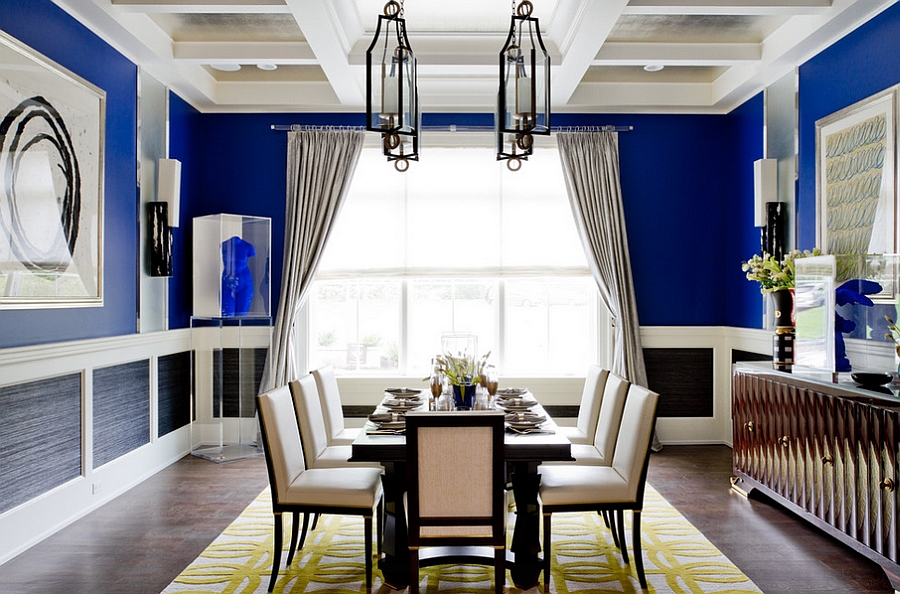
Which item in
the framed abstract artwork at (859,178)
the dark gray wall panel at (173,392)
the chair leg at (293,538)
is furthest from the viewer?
the dark gray wall panel at (173,392)

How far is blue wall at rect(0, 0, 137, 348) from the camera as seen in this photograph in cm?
347

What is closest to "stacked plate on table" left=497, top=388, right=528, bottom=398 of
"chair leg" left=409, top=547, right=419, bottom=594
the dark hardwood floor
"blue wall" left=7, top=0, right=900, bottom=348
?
the dark hardwood floor

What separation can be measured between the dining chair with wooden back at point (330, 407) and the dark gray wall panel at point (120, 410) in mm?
1387

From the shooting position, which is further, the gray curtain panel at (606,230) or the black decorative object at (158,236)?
the gray curtain panel at (606,230)

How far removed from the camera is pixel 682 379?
19.5 feet

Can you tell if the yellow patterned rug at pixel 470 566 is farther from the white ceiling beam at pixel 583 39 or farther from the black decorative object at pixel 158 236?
the white ceiling beam at pixel 583 39

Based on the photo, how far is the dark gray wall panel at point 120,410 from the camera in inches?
167

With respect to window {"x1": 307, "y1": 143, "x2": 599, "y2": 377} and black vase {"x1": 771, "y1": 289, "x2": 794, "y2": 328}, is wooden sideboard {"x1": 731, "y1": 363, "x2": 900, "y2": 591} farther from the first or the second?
window {"x1": 307, "y1": 143, "x2": 599, "y2": 377}

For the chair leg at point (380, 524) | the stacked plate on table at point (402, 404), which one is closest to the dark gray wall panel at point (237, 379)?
the stacked plate on table at point (402, 404)

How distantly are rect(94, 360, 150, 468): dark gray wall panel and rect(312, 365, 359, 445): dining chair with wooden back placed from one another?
→ 1387mm

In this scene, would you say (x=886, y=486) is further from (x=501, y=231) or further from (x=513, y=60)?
(x=501, y=231)

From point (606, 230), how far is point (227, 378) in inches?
135

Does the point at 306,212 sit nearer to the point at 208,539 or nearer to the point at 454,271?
the point at 454,271

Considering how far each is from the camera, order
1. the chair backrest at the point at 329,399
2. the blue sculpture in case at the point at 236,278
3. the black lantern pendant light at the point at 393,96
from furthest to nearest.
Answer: the blue sculpture in case at the point at 236,278, the chair backrest at the point at 329,399, the black lantern pendant light at the point at 393,96
